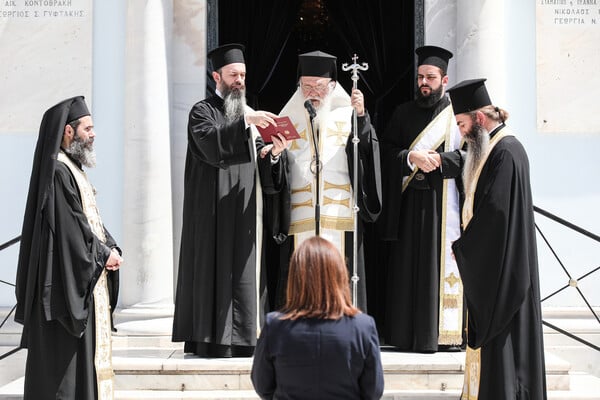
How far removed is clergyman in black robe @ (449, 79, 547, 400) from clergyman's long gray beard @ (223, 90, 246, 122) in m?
2.07

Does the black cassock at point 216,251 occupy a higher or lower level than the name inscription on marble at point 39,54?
lower

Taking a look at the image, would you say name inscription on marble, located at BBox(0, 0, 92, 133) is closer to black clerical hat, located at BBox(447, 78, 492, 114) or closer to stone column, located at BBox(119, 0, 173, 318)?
stone column, located at BBox(119, 0, 173, 318)

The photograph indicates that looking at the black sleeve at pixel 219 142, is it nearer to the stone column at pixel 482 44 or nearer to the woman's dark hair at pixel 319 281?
the stone column at pixel 482 44

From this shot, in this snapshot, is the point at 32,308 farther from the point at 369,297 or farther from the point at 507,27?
the point at 507,27

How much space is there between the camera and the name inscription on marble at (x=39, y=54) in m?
8.71

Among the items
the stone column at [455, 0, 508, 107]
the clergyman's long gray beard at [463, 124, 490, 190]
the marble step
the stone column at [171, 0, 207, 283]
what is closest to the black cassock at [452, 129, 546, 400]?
the clergyman's long gray beard at [463, 124, 490, 190]

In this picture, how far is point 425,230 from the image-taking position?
7.35 metres

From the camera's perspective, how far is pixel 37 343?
5617 mm

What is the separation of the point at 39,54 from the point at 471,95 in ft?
15.2

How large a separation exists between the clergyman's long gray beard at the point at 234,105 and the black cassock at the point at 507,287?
2.14 m

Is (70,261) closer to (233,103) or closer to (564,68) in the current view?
(233,103)

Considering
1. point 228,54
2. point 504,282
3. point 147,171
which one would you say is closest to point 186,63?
point 147,171

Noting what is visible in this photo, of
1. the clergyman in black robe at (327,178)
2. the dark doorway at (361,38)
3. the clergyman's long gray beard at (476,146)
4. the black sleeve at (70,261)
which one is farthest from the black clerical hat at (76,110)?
the dark doorway at (361,38)

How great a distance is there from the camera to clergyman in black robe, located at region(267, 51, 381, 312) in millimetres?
7059
